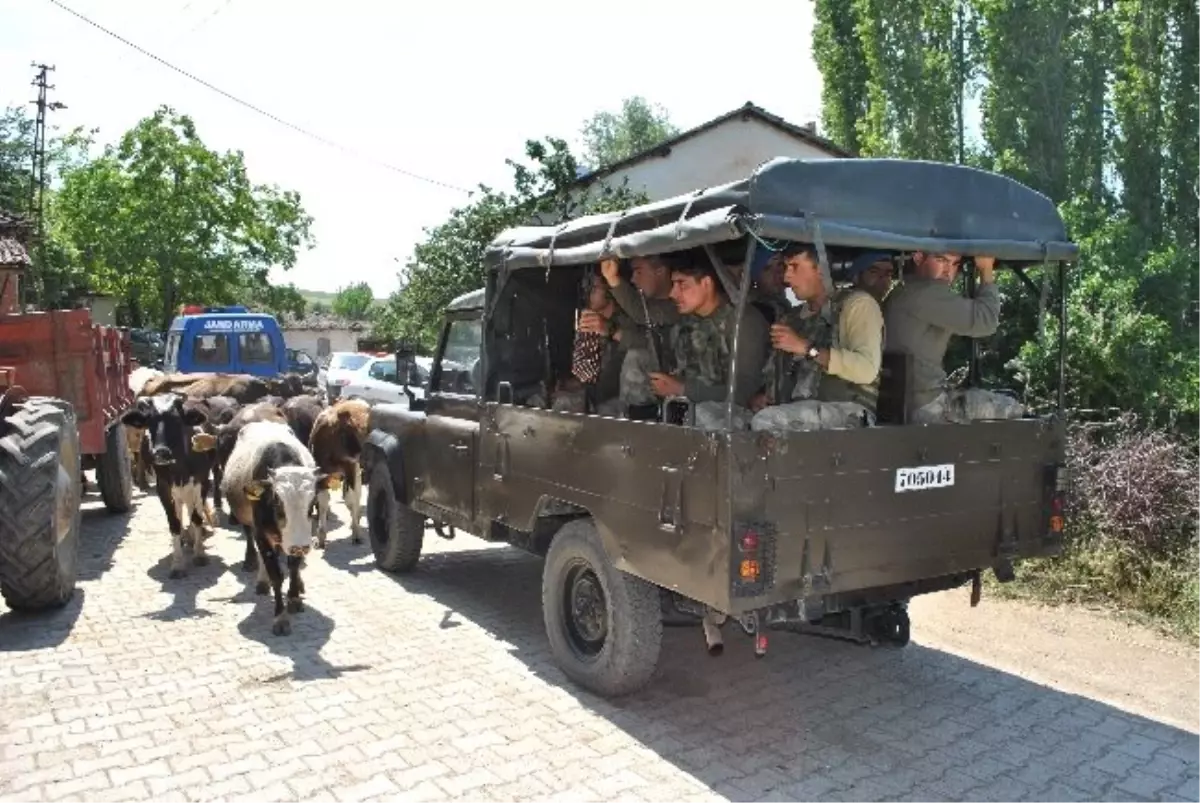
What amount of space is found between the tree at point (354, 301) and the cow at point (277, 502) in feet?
296

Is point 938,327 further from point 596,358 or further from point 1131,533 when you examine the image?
point 1131,533

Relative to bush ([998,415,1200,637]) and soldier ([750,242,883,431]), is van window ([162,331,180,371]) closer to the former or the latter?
soldier ([750,242,883,431])

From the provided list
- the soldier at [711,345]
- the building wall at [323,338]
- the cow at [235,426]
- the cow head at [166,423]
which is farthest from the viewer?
the building wall at [323,338]

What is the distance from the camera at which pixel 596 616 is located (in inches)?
213

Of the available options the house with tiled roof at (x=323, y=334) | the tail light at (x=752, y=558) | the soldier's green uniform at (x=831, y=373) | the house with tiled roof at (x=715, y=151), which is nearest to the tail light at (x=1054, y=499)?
the soldier's green uniform at (x=831, y=373)

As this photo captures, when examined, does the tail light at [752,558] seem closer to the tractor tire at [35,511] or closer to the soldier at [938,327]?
the soldier at [938,327]

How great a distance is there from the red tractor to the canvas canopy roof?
3877 mm

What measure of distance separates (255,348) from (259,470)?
10.2m

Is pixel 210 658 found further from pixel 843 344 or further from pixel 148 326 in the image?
pixel 148 326

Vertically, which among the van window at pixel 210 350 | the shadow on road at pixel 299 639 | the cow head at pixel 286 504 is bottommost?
the shadow on road at pixel 299 639

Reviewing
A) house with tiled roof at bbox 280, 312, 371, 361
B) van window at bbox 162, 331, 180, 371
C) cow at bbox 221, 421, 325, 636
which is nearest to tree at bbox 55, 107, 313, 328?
van window at bbox 162, 331, 180, 371

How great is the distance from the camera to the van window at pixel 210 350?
15930mm

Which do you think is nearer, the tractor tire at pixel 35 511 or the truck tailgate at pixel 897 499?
the truck tailgate at pixel 897 499

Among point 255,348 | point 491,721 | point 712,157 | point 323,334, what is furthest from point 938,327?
point 323,334
